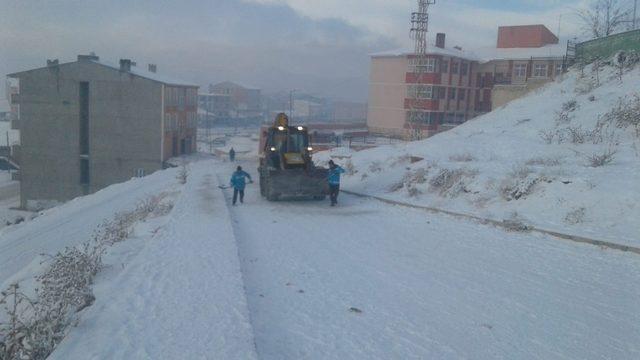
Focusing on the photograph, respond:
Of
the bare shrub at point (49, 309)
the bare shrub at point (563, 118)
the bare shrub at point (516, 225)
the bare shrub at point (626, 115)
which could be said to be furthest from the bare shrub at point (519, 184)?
the bare shrub at point (49, 309)

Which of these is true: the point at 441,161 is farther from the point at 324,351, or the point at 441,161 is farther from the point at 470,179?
the point at 324,351

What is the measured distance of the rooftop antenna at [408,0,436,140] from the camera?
4916 cm

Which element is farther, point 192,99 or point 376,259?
point 192,99

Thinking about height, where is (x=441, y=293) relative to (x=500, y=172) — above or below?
below

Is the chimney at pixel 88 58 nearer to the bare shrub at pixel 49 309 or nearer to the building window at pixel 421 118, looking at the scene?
the building window at pixel 421 118

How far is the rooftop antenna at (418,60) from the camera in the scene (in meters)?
49.2

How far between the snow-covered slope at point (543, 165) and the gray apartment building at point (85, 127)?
21.3 m

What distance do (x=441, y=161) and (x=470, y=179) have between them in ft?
12.0

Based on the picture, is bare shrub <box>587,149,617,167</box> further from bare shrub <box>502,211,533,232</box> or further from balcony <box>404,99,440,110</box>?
balcony <box>404,99,440,110</box>

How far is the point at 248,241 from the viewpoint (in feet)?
41.1

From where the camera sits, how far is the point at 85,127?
43750 millimetres

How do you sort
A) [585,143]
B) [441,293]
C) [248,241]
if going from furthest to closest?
[585,143], [248,241], [441,293]

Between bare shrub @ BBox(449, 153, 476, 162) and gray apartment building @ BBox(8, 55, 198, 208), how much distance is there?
28699 millimetres

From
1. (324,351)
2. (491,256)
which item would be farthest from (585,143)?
(324,351)
